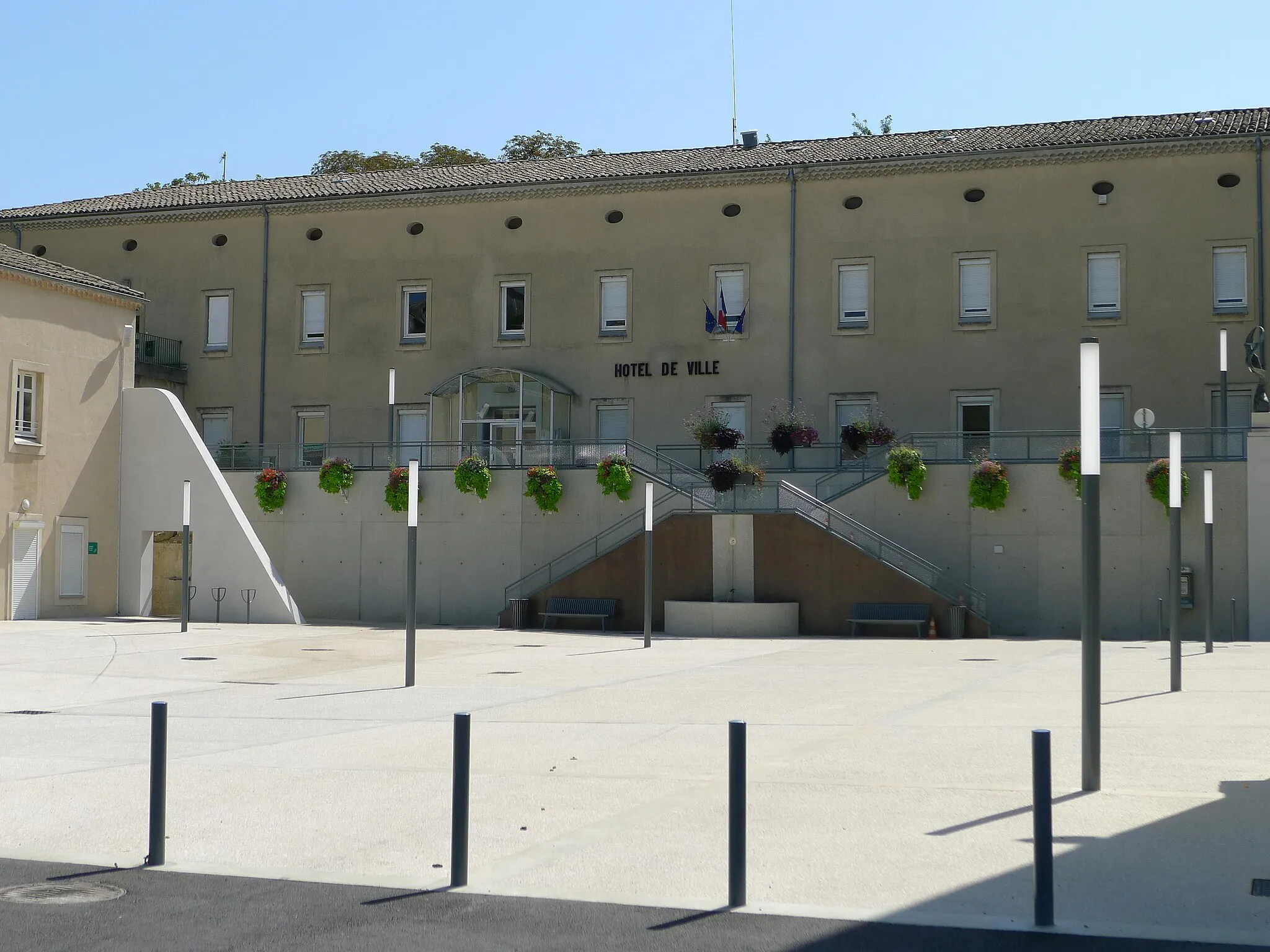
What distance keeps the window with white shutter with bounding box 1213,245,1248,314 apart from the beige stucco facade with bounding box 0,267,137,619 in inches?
1076

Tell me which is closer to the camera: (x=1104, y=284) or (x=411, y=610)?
(x=411, y=610)

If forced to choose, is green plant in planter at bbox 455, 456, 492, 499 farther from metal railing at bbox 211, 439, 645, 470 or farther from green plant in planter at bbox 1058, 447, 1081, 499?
green plant in planter at bbox 1058, 447, 1081, 499

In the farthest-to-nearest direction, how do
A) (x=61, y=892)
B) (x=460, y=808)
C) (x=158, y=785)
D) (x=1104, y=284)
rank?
(x=1104, y=284) < (x=158, y=785) < (x=460, y=808) < (x=61, y=892)

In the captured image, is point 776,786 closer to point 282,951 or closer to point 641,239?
point 282,951

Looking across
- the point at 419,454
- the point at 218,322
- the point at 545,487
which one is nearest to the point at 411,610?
the point at 545,487

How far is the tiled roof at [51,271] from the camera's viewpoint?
34438mm

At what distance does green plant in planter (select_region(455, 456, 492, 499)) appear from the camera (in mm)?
37250

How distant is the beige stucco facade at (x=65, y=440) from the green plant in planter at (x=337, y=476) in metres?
5.06

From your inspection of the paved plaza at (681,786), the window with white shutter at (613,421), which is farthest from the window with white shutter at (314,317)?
the paved plaza at (681,786)

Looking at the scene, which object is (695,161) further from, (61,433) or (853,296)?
(61,433)

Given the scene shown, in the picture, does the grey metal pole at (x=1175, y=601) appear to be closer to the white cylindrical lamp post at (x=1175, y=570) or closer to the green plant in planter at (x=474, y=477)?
the white cylindrical lamp post at (x=1175, y=570)

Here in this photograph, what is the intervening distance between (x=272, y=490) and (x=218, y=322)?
8.89m

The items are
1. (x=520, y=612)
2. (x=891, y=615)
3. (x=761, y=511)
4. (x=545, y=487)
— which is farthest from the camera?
(x=545, y=487)

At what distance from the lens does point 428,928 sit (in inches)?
273
